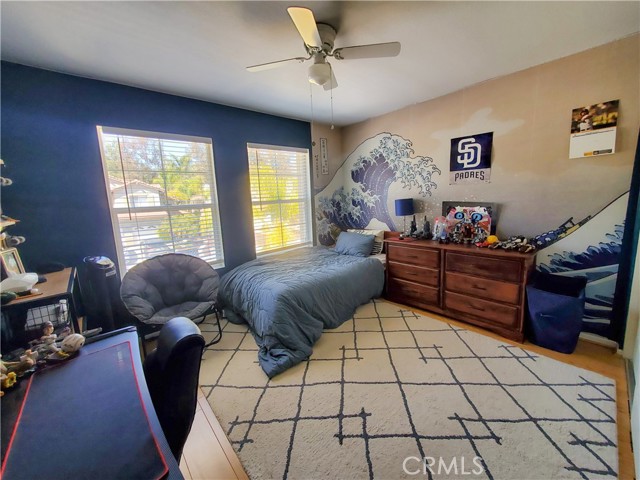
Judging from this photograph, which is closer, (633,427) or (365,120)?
(633,427)

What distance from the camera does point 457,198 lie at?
9.98ft

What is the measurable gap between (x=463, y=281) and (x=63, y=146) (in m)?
3.88

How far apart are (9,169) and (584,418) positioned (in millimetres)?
4345

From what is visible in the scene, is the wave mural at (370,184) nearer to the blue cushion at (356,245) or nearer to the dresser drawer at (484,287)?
the blue cushion at (356,245)

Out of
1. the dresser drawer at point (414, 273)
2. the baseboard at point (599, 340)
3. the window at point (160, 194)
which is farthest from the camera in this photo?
the dresser drawer at point (414, 273)

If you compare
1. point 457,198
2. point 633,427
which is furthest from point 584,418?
point 457,198

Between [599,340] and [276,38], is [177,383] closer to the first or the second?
[276,38]

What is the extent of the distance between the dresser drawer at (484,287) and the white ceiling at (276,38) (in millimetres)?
1946

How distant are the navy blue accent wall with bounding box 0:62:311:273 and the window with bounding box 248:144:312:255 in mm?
938

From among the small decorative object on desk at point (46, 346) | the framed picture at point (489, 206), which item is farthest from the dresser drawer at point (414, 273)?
the small decorative object on desk at point (46, 346)

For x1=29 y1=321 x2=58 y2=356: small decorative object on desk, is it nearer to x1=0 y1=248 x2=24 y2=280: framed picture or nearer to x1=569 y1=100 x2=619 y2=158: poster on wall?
x1=0 y1=248 x2=24 y2=280: framed picture

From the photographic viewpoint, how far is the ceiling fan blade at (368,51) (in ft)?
5.24

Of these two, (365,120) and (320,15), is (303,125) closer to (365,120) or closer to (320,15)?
(365,120)

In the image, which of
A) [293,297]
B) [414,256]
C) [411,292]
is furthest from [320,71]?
[411,292]
